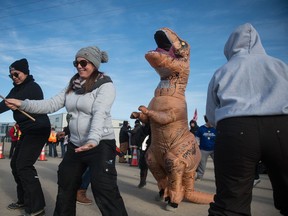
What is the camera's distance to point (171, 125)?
13.6 ft

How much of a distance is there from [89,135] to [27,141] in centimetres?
143

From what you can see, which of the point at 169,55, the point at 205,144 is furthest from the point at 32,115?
the point at 205,144

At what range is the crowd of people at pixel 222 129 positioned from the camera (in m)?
1.73

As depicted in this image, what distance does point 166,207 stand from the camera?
3992 millimetres

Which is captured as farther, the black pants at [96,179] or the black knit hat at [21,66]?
the black knit hat at [21,66]

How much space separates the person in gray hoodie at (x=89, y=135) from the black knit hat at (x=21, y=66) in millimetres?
1011

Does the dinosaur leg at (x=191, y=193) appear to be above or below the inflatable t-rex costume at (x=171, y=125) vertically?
below

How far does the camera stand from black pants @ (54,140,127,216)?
7.93 ft

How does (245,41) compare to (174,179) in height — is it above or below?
above

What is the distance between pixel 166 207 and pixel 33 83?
2.41 m

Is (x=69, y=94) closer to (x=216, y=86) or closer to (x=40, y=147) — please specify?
(x=40, y=147)

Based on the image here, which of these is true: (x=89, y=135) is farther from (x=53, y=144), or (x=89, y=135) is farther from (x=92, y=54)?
(x=53, y=144)

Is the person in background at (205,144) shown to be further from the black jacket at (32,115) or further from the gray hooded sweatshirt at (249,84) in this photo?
the gray hooded sweatshirt at (249,84)

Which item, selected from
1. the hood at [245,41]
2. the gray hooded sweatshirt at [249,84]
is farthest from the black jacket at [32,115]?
the hood at [245,41]
